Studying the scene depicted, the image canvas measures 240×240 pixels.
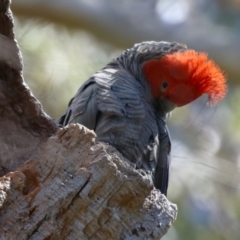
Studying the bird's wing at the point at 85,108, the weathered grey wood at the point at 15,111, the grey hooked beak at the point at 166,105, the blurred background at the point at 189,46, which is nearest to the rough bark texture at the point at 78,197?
the weathered grey wood at the point at 15,111

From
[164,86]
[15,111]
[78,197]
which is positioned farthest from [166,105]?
[78,197]

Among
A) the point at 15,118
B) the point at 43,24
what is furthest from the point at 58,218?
the point at 43,24

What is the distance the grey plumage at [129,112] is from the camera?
105 inches

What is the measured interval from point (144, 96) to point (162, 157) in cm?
30

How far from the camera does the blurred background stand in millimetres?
4348

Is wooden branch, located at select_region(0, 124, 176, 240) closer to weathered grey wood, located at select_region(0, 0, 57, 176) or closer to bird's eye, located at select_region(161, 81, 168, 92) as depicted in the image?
weathered grey wood, located at select_region(0, 0, 57, 176)

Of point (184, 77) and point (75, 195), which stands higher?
point (184, 77)

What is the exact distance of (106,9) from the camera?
14.3 ft

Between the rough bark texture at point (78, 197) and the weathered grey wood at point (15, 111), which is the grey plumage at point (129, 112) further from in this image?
the rough bark texture at point (78, 197)

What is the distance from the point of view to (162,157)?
2.97m

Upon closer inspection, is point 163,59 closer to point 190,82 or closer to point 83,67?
point 190,82

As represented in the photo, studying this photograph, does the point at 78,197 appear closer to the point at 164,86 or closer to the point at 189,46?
the point at 164,86

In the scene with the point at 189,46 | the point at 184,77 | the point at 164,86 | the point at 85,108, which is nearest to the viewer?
the point at 85,108

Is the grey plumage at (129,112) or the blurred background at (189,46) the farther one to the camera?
the blurred background at (189,46)
